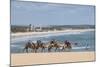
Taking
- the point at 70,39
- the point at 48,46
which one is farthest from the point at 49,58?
the point at 70,39

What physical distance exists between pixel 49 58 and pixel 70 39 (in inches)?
14.5

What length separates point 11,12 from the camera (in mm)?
2662

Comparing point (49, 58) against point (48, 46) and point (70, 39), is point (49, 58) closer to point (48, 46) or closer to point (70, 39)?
point (48, 46)

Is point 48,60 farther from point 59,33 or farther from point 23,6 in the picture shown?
point 23,6

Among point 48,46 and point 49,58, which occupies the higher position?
point 48,46

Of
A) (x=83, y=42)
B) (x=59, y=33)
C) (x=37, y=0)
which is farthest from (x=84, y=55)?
(x=37, y=0)

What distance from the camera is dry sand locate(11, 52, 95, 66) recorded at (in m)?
2.70

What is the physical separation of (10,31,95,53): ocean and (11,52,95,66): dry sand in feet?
0.21

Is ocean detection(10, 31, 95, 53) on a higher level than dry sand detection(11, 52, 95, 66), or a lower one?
higher

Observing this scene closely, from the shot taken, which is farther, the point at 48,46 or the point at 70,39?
the point at 70,39

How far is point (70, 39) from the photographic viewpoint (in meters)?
2.96

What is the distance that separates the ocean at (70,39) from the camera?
8.85 feet

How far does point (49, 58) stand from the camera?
285 centimetres

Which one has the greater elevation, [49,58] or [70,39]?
[70,39]
